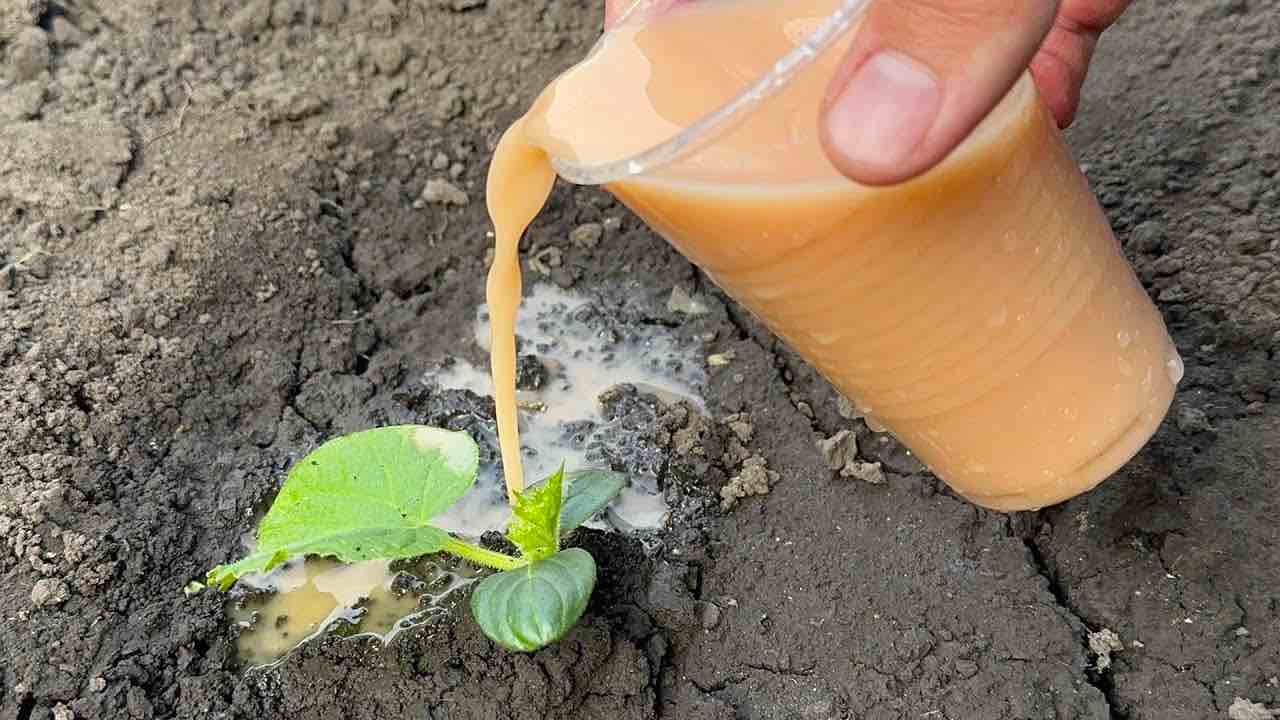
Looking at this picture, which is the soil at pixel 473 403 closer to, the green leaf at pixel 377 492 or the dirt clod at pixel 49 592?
the dirt clod at pixel 49 592

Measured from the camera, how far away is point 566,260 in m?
2.56

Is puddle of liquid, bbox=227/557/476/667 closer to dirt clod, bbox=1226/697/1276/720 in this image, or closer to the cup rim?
the cup rim

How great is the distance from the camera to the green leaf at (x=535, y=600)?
5.25 ft

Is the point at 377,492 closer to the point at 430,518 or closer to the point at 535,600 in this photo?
the point at 430,518

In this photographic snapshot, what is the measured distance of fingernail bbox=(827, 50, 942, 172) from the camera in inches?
45.6

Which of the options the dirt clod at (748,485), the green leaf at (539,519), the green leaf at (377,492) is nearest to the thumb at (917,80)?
the green leaf at (539,519)

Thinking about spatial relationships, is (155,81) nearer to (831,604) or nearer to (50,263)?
(50,263)

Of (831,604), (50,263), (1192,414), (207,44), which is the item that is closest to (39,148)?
(50,263)

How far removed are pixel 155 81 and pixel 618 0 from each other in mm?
1429

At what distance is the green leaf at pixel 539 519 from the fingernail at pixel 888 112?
69cm

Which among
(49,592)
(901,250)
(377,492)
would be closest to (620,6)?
(901,250)

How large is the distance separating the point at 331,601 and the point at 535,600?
50 centimetres

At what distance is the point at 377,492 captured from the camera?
1.76 meters

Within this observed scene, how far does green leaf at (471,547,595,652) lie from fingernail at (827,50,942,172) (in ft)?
2.48
